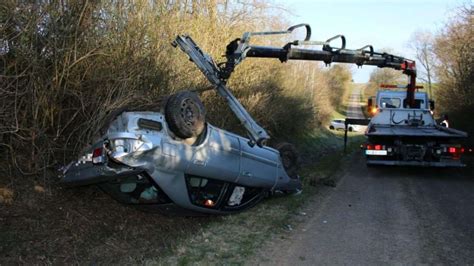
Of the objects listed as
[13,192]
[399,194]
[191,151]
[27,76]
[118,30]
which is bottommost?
[399,194]

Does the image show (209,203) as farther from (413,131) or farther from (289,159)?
(413,131)

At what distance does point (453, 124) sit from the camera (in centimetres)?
2203

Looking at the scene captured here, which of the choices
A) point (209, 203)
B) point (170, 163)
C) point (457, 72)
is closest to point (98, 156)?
point (170, 163)

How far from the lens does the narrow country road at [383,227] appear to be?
19.8ft

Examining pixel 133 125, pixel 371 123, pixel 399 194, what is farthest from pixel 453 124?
pixel 133 125

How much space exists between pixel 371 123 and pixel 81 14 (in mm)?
10900

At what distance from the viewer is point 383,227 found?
7508 mm

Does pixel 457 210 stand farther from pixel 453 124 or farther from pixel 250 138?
pixel 453 124

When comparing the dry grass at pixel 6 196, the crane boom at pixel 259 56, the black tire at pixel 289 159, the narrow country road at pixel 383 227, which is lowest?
the narrow country road at pixel 383 227

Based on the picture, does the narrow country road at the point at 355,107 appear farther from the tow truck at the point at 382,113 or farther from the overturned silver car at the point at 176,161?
the overturned silver car at the point at 176,161

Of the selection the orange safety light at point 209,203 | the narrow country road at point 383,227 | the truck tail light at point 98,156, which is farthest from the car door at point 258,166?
the truck tail light at point 98,156

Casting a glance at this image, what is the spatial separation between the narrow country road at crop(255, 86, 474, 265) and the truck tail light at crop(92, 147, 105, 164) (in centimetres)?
217

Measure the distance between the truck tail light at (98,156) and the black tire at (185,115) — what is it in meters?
0.92

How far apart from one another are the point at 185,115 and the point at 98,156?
124 cm
